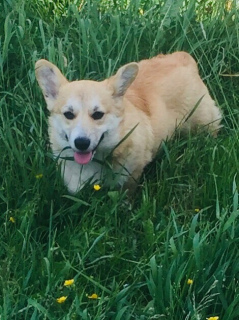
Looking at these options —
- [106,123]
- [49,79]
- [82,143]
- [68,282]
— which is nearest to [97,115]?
[106,123]

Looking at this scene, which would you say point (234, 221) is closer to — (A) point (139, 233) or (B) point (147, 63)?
(A) point (139, 233)

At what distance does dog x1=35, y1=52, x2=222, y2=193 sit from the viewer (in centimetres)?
395

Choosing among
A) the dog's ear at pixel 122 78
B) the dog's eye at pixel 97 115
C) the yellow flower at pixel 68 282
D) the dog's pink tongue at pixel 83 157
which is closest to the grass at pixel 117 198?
the yellow flower at pixel 68 282

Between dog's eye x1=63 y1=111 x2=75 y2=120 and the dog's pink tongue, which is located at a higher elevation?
dog's eye x1=63 y1=111 x2=75 y2=120

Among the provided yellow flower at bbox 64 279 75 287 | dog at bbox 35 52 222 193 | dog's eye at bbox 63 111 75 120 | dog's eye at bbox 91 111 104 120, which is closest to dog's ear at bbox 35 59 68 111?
dog at bbox 35 52 222 193

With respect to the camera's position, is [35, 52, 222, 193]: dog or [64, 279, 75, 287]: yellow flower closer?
[64, 279, 75, 287]: yellow flower

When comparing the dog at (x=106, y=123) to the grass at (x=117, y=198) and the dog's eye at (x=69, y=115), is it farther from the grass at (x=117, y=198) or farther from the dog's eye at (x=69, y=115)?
the grass at (x=117, y=198)

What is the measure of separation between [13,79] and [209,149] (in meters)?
1.32

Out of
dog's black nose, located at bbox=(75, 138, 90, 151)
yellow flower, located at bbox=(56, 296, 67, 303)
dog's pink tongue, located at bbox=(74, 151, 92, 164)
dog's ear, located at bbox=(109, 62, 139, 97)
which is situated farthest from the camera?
dog's ear, located at bbox=(109, 62, 139, 97)

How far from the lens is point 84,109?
394 cm

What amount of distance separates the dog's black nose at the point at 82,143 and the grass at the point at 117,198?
0.64ft

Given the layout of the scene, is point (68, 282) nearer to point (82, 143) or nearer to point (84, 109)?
point (82, 143)

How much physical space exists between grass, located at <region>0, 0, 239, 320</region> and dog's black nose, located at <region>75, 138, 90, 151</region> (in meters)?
0.19

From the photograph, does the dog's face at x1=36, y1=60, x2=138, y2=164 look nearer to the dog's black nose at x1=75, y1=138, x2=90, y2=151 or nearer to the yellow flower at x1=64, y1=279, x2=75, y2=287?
the dog's black nose at x1=75, y1=138, x2=90, y2=151
